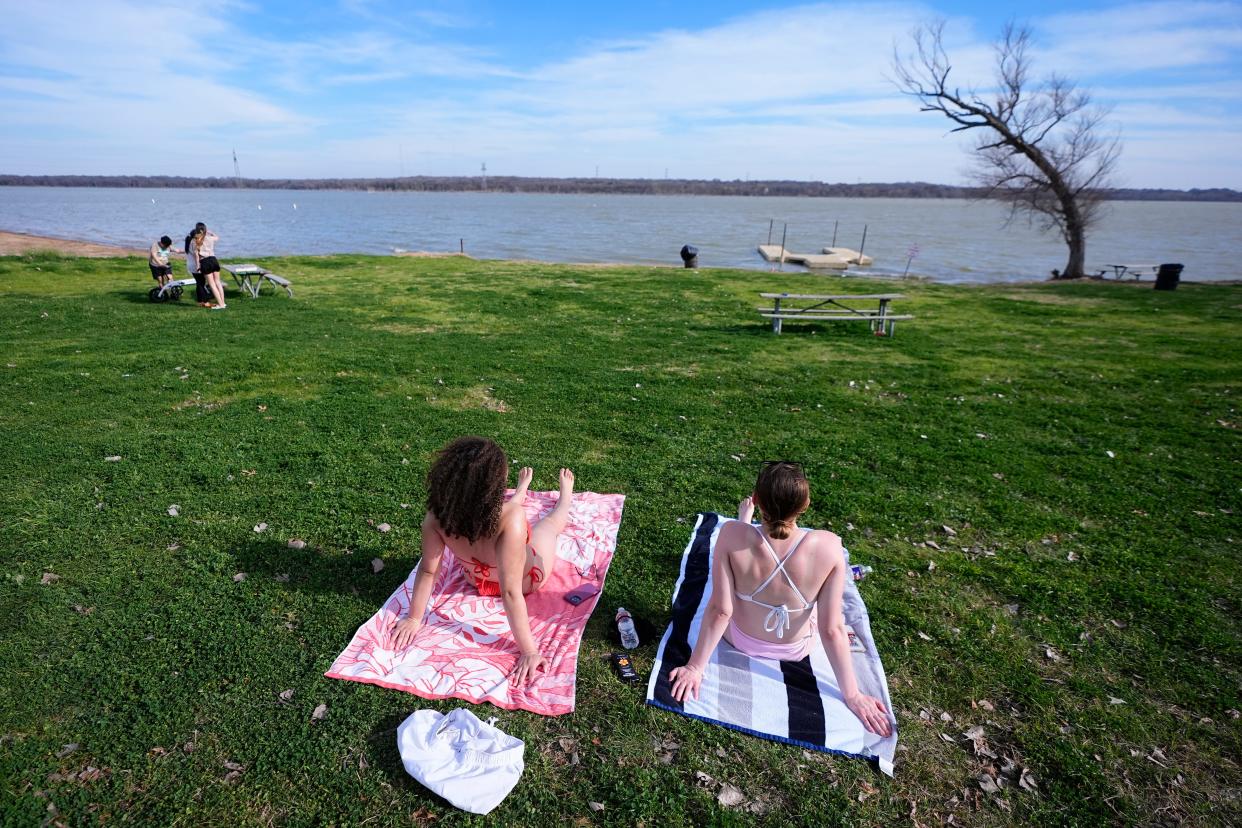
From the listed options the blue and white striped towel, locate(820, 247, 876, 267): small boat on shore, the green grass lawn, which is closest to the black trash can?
the green grass lawn

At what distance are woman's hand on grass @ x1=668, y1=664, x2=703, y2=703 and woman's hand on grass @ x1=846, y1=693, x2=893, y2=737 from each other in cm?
92

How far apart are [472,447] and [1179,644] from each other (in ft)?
17.2

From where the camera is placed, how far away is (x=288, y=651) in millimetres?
4461

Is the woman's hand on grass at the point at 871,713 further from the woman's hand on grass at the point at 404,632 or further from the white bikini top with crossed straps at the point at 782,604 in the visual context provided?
the woman's hand on grass at the point at 404,632

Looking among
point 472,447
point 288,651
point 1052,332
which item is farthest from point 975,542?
point 1052,332

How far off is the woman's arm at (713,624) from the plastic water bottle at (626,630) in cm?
48

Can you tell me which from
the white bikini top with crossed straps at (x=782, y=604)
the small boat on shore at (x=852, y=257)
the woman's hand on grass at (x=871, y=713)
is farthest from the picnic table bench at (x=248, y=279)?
the small boat on shore at (x=852, y=257)

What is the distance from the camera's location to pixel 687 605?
16.6ft

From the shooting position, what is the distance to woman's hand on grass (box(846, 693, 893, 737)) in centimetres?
391

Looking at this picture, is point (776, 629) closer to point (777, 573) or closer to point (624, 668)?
point (777, 573)

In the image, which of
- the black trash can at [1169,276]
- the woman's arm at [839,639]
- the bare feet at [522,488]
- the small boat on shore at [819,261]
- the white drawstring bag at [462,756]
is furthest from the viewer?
the small boat on shore at [819,261]

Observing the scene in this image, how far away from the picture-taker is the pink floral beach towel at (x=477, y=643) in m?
4.18

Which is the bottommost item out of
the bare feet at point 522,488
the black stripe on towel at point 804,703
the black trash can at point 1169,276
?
the black stripe on towel at point 804,703

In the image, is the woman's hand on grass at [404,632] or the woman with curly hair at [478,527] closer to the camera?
the woman with curly hair at [478,527]
